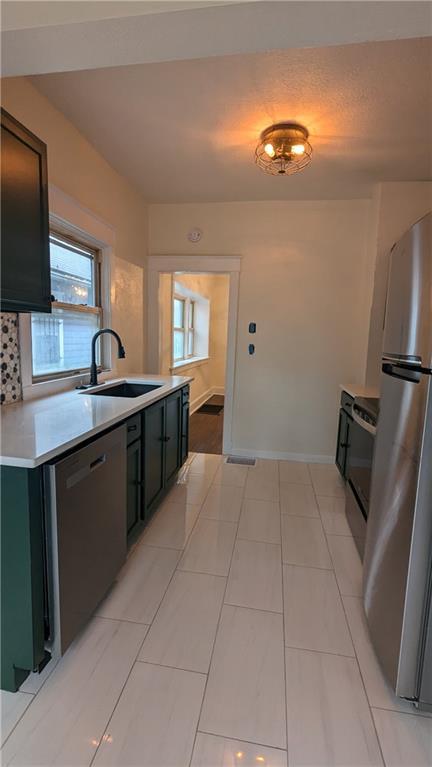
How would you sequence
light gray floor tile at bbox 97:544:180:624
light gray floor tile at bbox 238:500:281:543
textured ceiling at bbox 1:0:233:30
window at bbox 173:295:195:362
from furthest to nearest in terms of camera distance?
window at bbox 173:295:195:362
light gray floor tile at bbox 238:500:281:543
light gray floor tile at bbox 97:544:180:624
textured ceiling at bbox 1:0:233:30

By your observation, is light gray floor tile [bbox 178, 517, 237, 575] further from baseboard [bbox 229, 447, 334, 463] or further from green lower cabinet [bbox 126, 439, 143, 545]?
A: baseboard [bbox 229, 447, 334, 463]

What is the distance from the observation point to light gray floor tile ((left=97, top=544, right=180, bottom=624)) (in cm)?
164

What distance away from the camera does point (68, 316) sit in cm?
249

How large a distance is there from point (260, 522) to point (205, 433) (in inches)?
87.6

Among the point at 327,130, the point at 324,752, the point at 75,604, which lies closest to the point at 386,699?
the point at 324,752

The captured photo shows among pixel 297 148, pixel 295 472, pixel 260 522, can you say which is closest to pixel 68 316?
pixel 297 148

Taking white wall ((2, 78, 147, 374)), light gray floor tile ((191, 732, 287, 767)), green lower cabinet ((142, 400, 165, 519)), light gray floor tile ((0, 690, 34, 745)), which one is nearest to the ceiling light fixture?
white wall ((2, 78, 147, 374))

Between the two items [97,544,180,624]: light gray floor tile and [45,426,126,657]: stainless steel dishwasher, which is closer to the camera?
[45,426,126,657]: stainless steel dishwasher

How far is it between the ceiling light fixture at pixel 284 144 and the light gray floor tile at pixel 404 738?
2.87 meters

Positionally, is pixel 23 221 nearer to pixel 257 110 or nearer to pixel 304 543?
pixel 257 110

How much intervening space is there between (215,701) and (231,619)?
377mm

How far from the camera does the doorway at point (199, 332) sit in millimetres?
3689

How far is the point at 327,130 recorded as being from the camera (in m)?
2.20

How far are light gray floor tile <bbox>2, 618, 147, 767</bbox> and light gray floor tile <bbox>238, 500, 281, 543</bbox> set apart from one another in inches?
37.9
